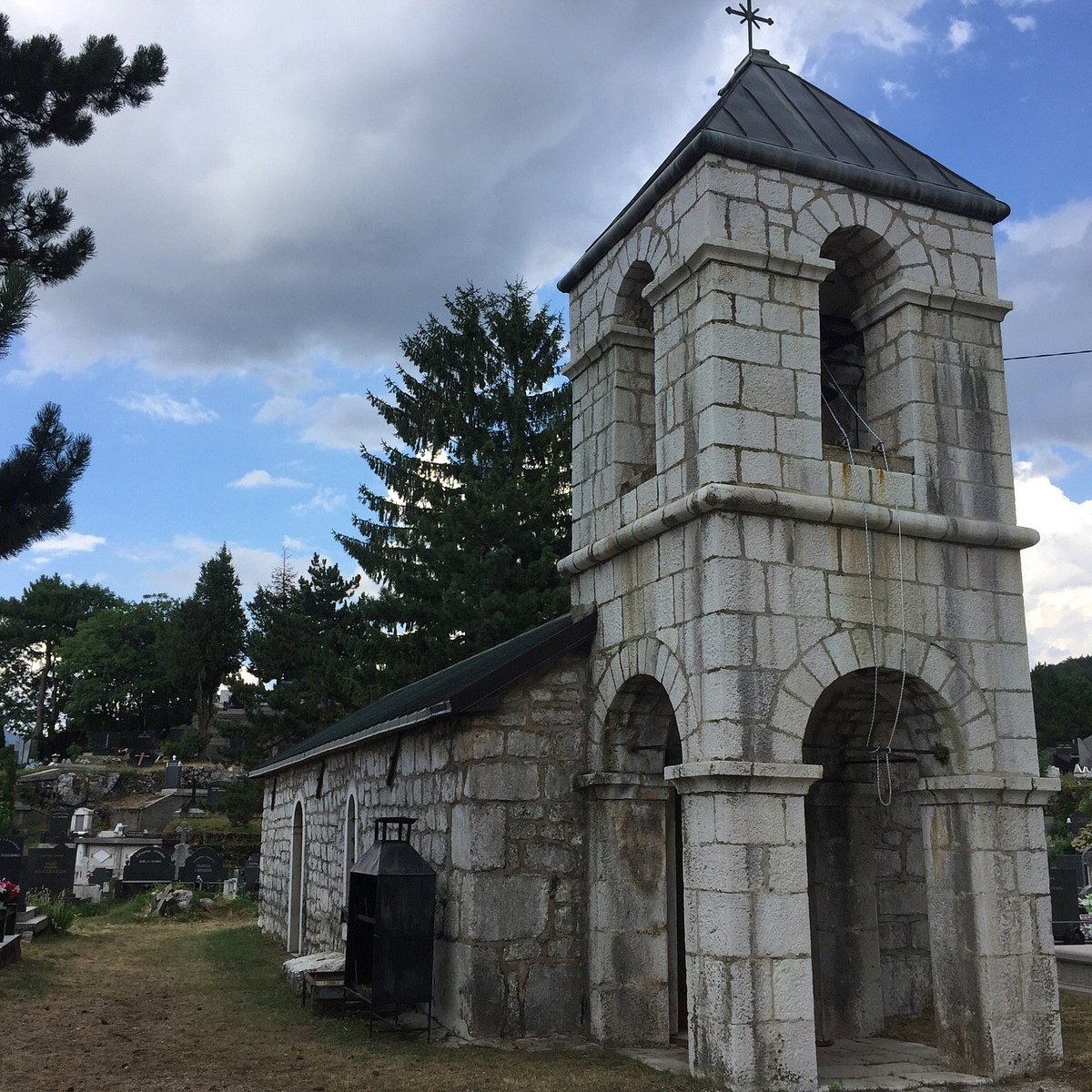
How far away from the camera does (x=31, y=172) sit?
1111 centimetres

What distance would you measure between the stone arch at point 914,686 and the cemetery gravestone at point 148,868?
17935mm

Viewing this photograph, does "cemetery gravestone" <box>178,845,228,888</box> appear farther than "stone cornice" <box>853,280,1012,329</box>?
Yes

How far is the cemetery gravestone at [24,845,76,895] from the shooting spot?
20375mm

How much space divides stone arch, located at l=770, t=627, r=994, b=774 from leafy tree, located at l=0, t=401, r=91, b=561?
7.33 metres

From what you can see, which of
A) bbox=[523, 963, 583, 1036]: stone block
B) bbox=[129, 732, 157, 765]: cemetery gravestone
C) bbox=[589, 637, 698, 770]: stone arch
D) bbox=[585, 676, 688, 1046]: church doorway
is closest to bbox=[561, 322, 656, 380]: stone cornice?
bbox=[589, 637, 698, 770]: stone arch

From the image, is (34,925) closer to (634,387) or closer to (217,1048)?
(217,1048)

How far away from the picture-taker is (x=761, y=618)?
22.7 ft

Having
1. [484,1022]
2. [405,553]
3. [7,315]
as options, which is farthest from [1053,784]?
[405,553]

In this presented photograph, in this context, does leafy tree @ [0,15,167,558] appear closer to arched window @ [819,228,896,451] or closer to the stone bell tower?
the stone bell tower

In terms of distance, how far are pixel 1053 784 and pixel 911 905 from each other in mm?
2143

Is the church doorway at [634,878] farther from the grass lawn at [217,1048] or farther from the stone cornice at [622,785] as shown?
the grass lawn at [217,1048]

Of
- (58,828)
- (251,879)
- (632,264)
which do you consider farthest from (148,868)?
(632,264)

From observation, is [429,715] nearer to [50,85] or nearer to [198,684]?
[50,85]

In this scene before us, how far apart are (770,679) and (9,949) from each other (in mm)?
8977
